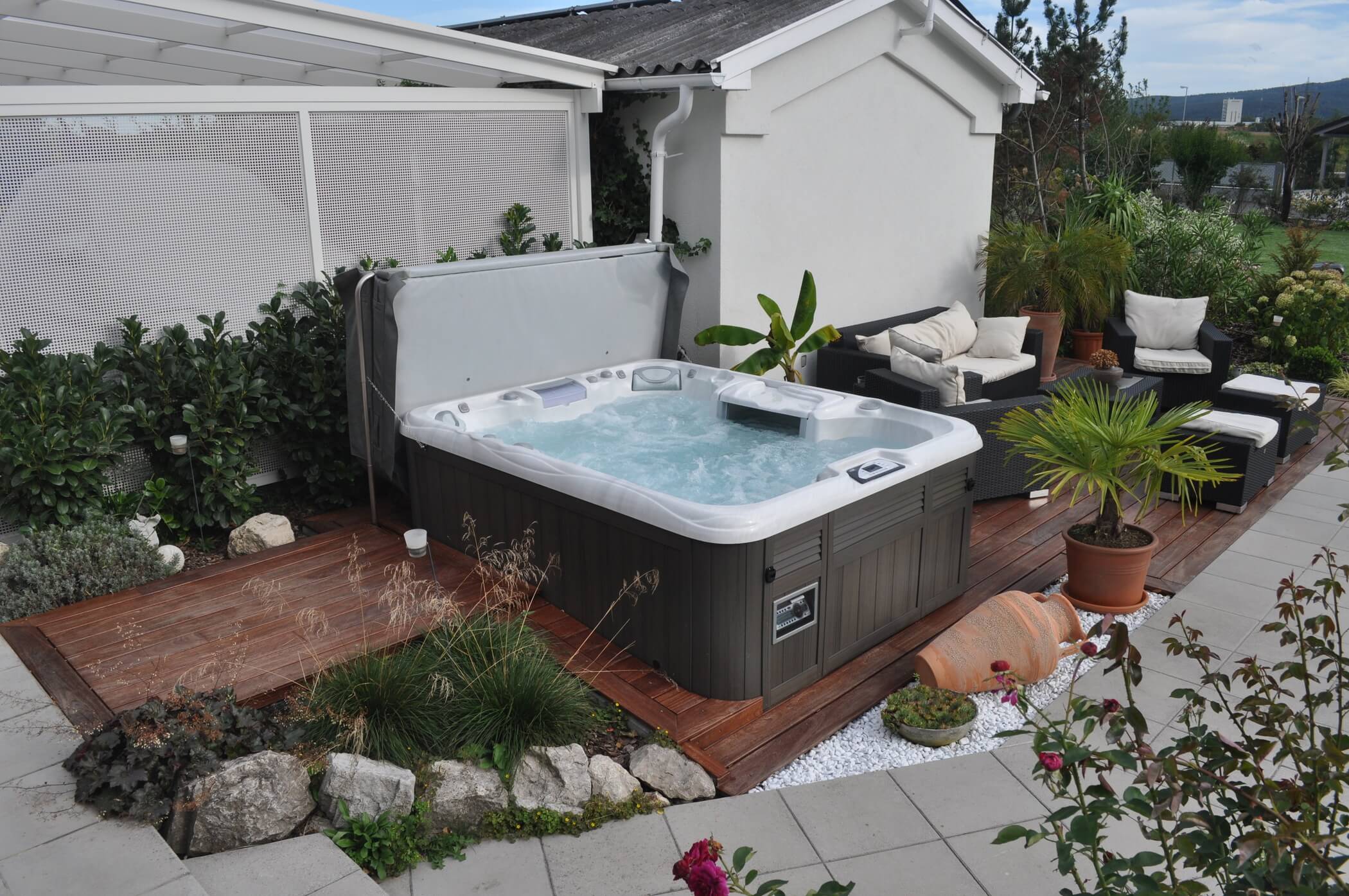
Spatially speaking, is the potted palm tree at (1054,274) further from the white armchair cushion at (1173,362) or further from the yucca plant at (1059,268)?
the white armchair cushion at (1173,362)

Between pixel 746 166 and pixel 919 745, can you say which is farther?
pixel 746 166

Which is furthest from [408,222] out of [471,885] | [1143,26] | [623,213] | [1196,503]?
[1143,26]

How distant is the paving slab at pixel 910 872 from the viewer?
10.8 feet

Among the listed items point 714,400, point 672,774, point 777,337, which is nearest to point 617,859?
point 672,774

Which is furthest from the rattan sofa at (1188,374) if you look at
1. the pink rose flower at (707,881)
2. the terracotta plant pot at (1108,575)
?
the pink rose flower at (707,881)

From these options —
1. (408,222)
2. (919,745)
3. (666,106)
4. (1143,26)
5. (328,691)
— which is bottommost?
(919,745)

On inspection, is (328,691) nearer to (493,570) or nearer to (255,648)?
(255,648)

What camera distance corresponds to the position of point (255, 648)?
4.61 metres

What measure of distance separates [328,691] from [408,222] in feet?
12.2

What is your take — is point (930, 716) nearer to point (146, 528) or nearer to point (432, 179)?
point (146, 528)

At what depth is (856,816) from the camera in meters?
3.67

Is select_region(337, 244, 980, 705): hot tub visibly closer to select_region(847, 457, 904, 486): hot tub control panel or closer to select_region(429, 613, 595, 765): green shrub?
select_region(847, 457, 904, 486): hot tub control panel

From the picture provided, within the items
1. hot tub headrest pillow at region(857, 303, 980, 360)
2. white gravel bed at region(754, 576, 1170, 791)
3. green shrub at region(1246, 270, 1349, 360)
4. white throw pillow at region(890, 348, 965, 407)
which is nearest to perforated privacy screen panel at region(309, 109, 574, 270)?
hot tub headrest pillow at region(857, 303, 980, 360)

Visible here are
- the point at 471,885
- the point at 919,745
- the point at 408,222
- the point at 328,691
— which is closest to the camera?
the point at 471,885
